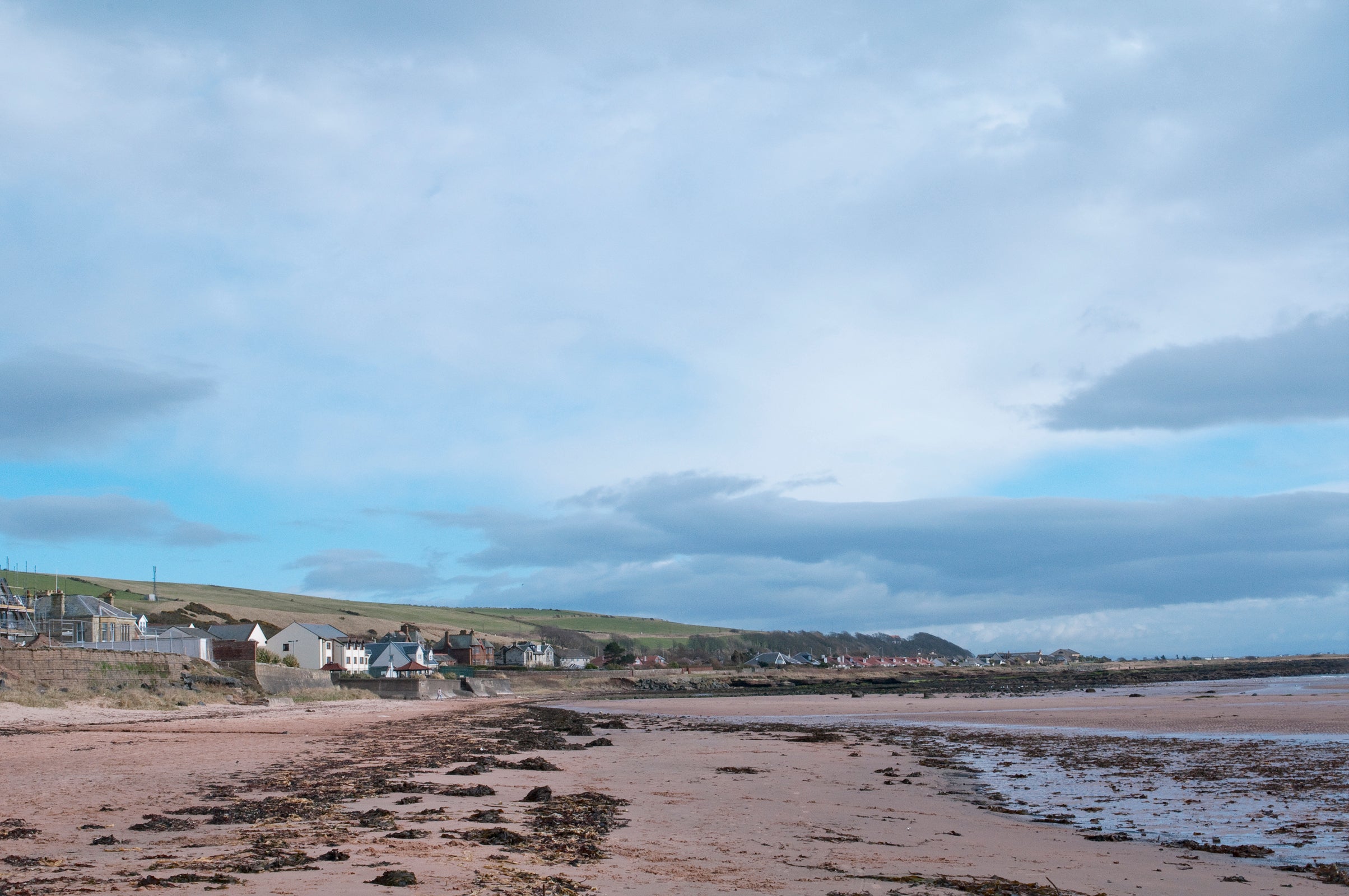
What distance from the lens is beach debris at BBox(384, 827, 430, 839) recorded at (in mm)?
10719

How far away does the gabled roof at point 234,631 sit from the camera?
83188 mm

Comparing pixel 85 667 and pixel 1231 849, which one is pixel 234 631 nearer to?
pixel 85 667

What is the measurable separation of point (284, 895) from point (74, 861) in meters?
2.87

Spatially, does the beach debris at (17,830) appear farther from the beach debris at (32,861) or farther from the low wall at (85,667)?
the low wall at (85,667)

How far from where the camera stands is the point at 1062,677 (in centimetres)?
11800

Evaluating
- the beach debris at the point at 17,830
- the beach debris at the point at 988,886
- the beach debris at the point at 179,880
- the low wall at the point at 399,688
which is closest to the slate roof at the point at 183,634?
the low wall at the point at 399,688

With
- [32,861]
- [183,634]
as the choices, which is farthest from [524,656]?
[32,861]

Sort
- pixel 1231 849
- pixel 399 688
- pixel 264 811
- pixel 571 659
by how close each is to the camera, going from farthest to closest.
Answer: pixel 571 659 → pixel 399 688 → pixel 264 811 → pixel 1231 849

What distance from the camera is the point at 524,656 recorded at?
13862 centimetres

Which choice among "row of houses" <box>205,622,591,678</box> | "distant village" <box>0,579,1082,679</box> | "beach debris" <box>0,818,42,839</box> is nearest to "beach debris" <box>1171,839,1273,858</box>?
"beach debris" <box>0,818,42,839</box>

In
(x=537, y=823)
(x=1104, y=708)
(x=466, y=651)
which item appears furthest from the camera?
(x=466, y=651)

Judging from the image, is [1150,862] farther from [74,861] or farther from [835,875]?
[74,861]

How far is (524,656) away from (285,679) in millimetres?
81639

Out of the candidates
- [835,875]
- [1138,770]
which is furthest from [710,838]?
[1138,770]
